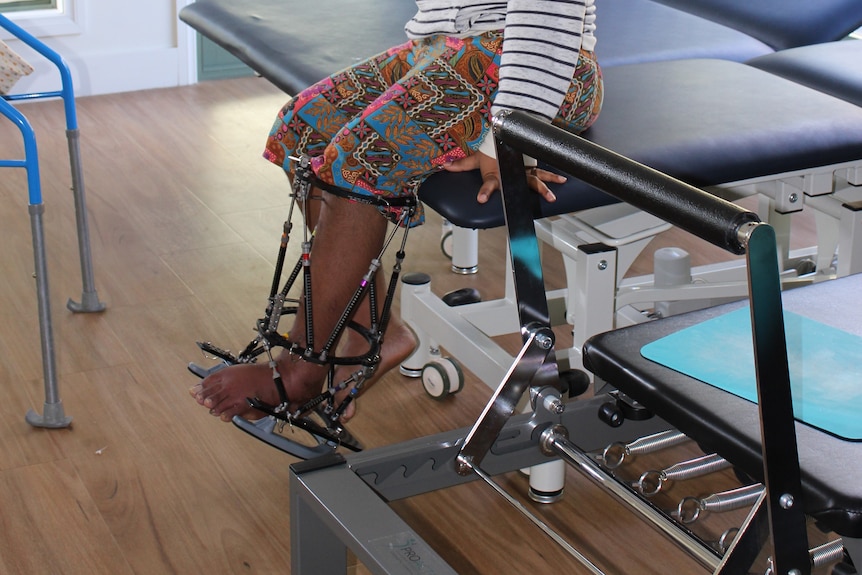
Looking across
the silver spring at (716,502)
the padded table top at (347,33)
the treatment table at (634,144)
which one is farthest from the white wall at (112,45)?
the silver spring at (716,502)

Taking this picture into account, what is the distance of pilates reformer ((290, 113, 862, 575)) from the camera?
82 cm

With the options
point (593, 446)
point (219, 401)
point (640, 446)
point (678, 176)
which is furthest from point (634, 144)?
point (219, 401)

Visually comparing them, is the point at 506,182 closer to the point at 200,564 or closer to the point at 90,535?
the point at 200,564

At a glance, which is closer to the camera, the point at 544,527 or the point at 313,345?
the point at 544,527

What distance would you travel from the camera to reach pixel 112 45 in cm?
385

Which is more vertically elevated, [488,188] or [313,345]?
[488,188]

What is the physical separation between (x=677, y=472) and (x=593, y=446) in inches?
8.7

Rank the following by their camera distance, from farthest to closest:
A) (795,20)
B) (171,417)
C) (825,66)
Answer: (795,20) < (825,66) < (171,417)

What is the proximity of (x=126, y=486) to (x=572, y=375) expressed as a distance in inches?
27.5

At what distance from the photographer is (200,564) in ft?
5.07

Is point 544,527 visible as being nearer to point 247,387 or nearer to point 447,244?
point 247,387

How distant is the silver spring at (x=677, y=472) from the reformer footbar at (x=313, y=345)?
64 cm

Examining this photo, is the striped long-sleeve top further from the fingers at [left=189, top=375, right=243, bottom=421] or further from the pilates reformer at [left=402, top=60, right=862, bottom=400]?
the fingers at [left=189, top=375, right=243, bottom=421]

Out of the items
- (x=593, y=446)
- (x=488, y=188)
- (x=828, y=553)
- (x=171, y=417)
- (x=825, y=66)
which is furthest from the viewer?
(x=825, y=66)
